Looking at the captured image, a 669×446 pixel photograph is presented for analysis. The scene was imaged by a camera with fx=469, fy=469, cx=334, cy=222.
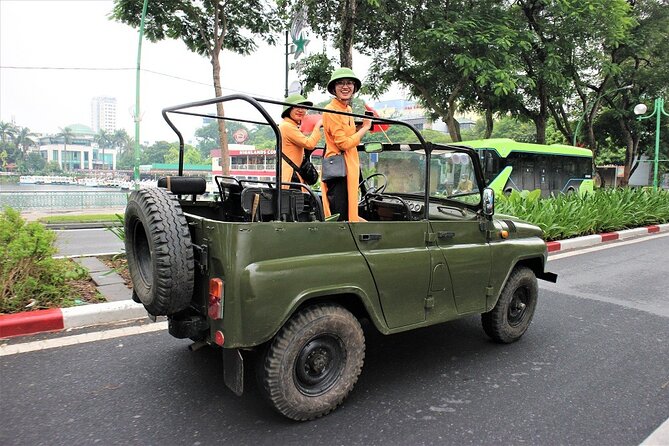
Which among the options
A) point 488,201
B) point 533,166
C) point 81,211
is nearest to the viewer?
point 488,201

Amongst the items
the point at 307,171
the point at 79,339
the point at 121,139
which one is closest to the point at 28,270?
the point at 79,339

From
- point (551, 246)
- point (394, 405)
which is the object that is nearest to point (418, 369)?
point (394, 405)

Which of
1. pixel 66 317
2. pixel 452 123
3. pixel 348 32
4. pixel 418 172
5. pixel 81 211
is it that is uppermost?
pixel 348 32

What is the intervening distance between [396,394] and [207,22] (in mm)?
11330

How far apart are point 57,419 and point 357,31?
46.2 ft

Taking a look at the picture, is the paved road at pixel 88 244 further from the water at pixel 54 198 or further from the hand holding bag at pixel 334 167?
the water at pixel 54 198

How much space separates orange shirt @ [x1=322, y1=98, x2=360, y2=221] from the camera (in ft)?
10.7

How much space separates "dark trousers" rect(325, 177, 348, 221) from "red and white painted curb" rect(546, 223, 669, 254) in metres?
5.60

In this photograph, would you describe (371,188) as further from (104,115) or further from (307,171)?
(104,115)

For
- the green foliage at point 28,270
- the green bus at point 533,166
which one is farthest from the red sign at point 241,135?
the green bus at point 533,166

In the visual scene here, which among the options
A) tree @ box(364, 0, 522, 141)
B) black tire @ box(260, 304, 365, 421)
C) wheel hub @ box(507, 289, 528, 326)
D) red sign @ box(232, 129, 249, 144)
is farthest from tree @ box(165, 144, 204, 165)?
tree @ box(364, 0, 522, 141)

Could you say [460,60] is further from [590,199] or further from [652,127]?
[652,127]

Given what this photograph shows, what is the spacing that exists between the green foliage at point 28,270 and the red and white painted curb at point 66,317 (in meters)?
0.20

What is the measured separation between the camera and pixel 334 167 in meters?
3.39
